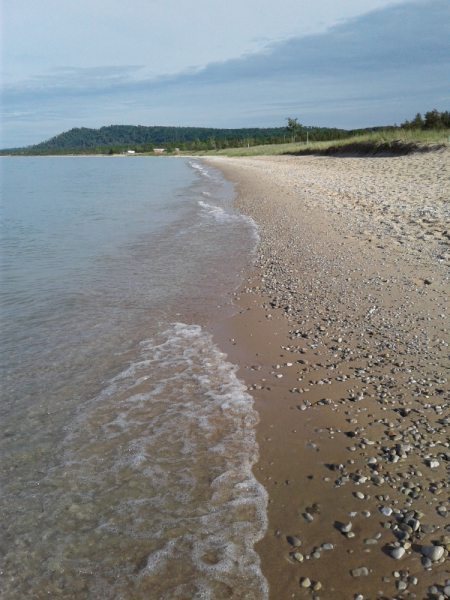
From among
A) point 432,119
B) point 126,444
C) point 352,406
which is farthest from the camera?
point 432,119

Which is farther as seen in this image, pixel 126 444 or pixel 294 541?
pixel 126 444

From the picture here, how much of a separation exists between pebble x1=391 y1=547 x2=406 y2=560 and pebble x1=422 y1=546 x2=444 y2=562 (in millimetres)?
106

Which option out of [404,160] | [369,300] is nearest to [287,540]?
[369,300]

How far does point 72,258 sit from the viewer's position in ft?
32.7

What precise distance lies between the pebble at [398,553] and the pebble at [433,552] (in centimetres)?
11

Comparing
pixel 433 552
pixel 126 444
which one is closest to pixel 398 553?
pixel 433 552

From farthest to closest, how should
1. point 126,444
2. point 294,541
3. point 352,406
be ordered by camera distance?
point 352,406 < point 126,444 < point 294,541

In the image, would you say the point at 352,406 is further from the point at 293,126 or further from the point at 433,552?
the point at 293,126

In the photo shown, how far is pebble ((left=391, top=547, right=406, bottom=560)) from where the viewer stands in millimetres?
2318

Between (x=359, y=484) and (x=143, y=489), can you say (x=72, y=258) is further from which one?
(x=359, y=484)

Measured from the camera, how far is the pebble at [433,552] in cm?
227

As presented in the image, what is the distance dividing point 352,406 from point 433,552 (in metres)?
1.44

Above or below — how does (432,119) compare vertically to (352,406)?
above

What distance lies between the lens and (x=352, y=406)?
12.0 ft
